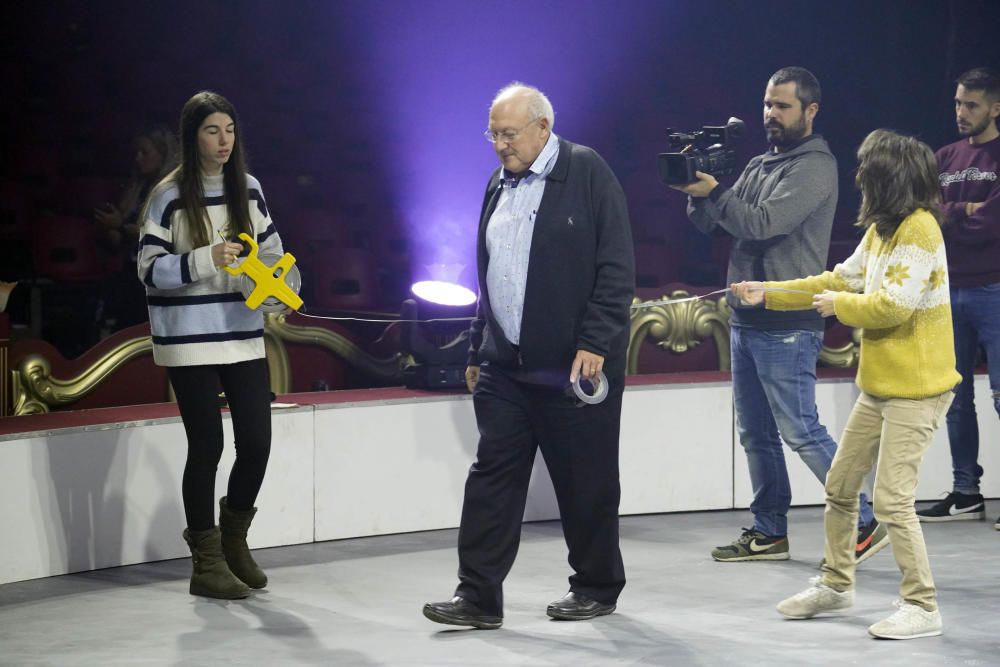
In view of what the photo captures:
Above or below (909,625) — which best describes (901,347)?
above

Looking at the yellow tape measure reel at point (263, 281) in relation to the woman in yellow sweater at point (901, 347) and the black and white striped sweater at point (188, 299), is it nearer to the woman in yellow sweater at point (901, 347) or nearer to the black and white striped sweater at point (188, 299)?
the black and white striped sweater at point (188, 299)

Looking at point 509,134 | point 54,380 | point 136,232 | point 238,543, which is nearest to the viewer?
point 509,134

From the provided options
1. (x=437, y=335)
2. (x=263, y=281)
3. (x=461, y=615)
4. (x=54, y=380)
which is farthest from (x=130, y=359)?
(x=461, y=615)

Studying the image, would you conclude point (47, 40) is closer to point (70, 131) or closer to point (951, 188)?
point (70, 131)

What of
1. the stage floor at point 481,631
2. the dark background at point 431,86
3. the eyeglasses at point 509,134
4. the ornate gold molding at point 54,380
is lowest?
the stage floor at point 481,631

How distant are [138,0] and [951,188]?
4239mm

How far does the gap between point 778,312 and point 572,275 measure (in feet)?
2.92

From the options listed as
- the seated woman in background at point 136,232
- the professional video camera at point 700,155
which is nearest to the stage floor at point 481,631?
the professional video camera at point 700,155

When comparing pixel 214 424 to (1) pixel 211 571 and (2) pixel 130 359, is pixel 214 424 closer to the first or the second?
(1) pixel 211 571

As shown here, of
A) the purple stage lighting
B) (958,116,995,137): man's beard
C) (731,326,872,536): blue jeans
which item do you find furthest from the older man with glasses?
(958,116,995,137): man's beard

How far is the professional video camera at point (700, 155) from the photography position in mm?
3666

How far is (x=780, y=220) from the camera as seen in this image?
11.9ft

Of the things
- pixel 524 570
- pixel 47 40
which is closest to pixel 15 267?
pixel 47 40

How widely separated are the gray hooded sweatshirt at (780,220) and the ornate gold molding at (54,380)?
1895 mm
